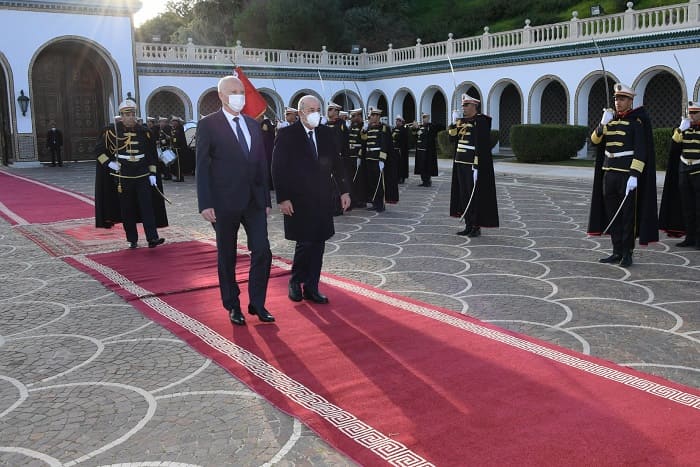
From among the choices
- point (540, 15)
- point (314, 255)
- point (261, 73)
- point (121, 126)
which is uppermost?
point (540, 15)

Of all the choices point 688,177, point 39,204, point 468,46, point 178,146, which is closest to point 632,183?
point 688,177

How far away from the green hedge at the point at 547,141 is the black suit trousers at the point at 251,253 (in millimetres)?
18201

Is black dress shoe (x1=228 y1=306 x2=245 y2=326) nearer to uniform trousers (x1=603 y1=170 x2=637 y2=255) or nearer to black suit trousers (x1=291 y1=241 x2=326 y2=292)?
black suit trousers (x1=291 y1=241 x2=326 y2=292)

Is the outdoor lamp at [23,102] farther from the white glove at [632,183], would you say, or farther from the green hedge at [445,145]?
the white glove at [632,183]

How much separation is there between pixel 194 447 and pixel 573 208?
9.10 meters

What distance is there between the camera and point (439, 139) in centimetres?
2556

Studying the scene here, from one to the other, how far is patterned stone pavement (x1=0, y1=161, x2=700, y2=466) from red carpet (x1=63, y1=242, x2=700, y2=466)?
195 millimetres

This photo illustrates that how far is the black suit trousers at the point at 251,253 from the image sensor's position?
4.77m

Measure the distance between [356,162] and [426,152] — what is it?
3855mm

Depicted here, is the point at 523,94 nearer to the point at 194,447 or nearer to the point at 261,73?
the point at 261,73

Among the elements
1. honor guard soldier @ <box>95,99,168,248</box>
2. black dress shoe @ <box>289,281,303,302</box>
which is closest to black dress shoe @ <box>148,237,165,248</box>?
honor guard soldier @ <box>95,99,168,248</box>

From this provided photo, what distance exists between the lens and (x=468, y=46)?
27.5m

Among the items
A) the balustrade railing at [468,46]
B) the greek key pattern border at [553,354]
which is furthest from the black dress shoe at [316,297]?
the balustrade railing at [468,46]

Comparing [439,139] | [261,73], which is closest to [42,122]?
[261,73]
